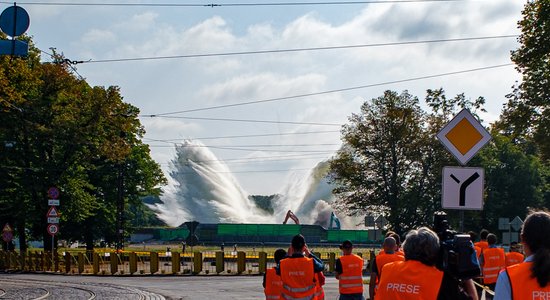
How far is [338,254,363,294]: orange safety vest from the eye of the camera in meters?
14.3

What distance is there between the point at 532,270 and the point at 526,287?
106mm

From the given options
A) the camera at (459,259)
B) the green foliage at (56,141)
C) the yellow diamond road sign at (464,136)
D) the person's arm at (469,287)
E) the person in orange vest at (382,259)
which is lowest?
the person in orange vest at (382,259)

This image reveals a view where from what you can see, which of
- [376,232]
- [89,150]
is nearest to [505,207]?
[376,232]

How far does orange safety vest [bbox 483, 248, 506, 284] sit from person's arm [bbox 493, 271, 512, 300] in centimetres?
1261

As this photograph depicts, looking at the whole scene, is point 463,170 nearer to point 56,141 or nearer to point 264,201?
point 56,141

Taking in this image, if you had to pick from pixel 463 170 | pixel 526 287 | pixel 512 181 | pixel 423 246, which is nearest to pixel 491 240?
pixel 463 170

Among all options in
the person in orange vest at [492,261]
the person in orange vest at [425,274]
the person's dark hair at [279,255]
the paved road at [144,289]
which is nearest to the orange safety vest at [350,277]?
the person's dark hair at [279,255]

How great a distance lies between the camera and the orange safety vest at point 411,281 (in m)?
5.81

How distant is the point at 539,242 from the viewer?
4855 mm

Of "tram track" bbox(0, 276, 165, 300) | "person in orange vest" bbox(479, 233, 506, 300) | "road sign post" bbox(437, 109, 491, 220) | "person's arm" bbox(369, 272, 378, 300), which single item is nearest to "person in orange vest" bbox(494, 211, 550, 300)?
"road sign post" bbox(437, 109, 491, 220)

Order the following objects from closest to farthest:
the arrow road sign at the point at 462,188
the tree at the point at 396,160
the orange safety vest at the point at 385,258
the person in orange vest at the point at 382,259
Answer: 1. the arrow road sign at the point at 462,188
2. the person in orange vest at the point at 382,259
3. the orange safety vest at the point at 385,258
4. the tree at the point at 396,160

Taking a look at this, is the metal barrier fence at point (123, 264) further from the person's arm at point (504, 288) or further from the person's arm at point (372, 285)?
the person's arm at point (504, 288)

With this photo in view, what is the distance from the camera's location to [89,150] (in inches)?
2000

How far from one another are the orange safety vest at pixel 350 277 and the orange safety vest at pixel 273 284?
2346 mm
